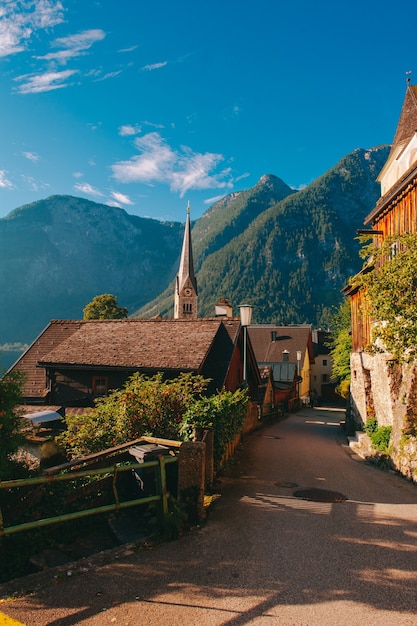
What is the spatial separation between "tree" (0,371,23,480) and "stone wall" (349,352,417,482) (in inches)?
380

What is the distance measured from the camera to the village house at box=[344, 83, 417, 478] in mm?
12984

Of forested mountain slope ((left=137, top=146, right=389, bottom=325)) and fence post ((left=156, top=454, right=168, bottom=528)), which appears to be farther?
forested mountain slope ((left=137, top=146, right=389, bottom=325))

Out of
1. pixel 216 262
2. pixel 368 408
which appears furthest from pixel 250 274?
pixel 368 408

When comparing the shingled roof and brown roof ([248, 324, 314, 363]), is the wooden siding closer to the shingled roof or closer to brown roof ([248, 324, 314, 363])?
the shingled roof

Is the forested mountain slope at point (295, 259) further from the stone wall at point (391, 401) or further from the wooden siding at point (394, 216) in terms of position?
the wooden siding at point (394, 216)

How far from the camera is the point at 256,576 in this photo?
17.4 feet

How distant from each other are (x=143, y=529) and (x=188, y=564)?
131 centimetres

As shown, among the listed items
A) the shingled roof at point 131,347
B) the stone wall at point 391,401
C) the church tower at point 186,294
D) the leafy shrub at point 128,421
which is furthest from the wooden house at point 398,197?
the church tower at point 186,294

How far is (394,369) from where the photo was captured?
16.3 meters

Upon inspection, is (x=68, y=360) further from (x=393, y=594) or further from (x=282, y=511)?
(x=393, y=594)

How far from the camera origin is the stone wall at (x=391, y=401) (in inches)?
493

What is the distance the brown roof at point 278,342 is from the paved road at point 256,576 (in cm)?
4876

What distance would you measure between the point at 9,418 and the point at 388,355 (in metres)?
14.3

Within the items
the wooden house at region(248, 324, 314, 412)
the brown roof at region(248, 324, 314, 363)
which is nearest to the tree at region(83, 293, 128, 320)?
the wooden house at region(248, 324, 314, 412)
